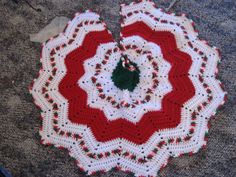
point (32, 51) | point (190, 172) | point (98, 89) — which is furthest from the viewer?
point (32, 51)

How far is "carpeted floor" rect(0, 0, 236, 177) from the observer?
125 cm

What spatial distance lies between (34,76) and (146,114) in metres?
0.44

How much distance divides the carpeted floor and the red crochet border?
0.37ft

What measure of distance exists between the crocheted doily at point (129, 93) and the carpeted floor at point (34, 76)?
0.04m

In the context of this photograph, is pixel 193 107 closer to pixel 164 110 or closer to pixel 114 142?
pixel 164 110

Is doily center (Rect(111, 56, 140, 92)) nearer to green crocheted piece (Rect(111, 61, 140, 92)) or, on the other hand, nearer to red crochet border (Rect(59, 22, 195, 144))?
green crocheted piece (Rect(111, 61, 140, 92))

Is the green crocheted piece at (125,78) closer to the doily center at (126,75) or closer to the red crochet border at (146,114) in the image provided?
the doily center at (126,75)

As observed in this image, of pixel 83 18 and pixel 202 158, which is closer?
pixel 202 158

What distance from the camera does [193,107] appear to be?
133 centimetres

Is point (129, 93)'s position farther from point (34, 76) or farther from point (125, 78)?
point (34, 76)

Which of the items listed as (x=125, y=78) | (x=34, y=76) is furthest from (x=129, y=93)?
(x=34, y=76)

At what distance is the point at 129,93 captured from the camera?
1.33 metres

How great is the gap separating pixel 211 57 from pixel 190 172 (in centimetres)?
45

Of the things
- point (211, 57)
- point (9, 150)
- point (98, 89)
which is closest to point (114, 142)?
point (98, 89)
